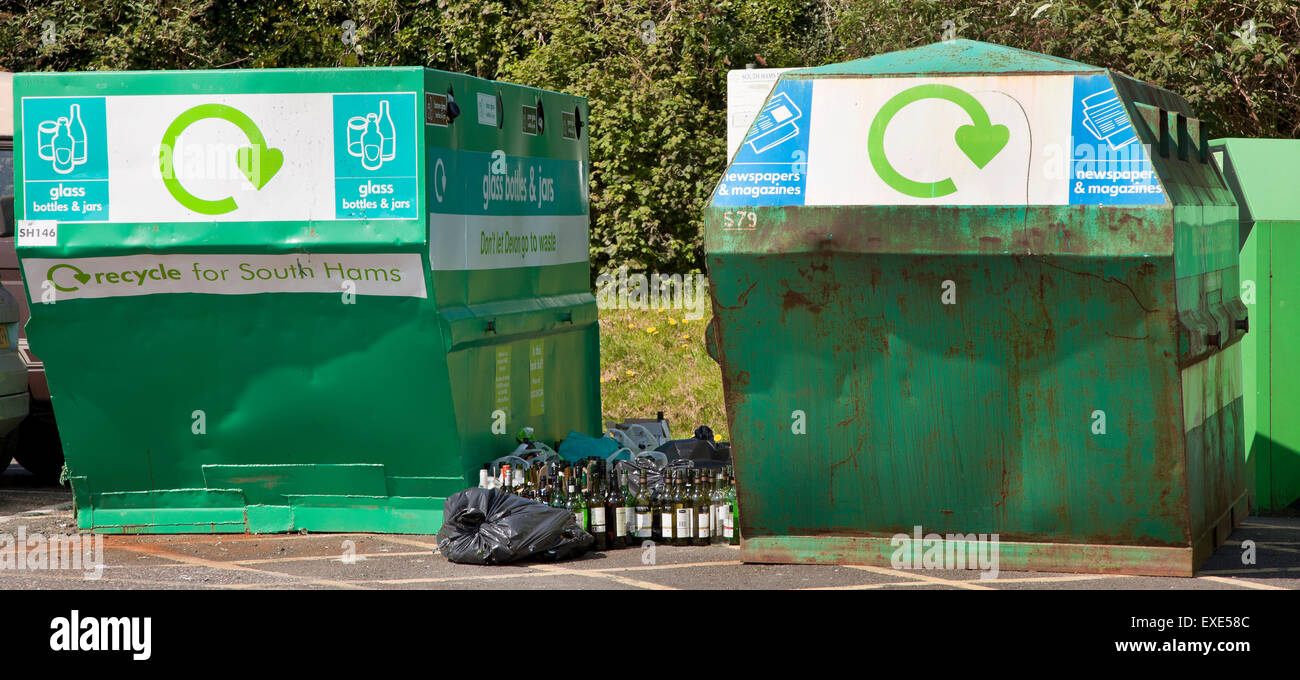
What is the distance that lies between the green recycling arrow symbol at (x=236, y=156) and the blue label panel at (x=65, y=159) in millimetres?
341

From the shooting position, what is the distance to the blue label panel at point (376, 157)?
7484mm

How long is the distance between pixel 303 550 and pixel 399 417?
2.79 ft

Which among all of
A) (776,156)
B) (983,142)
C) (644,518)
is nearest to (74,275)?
(644,518)

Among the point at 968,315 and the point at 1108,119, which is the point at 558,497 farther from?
the point at 1108,119

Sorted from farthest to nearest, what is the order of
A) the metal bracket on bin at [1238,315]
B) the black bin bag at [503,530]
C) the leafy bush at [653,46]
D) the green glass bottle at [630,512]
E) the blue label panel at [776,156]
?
1. the leafy bush at [653,46]
2. the green glass bottle at [630,512]
3. the metal bracket on bin at [1238,315]
4. the black bin bag at [503,530]
5. the blue label panel at [776,156]

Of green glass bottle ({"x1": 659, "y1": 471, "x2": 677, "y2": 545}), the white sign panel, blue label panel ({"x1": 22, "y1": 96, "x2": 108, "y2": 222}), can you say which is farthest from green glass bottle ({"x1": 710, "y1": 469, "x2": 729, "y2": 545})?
the white sign panel

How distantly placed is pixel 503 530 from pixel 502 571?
22 centimetres

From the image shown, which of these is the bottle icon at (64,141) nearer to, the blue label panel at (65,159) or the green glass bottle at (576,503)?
the blue label panel at (65,159)

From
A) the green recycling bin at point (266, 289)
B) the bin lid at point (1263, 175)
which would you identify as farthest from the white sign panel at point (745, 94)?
the bin lid at point (1263, 175)

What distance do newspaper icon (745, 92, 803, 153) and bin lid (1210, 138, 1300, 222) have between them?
10.4 feet

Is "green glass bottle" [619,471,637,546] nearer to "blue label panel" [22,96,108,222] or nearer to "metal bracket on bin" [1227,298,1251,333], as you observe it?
"blue label panel" [22,96,108,222]

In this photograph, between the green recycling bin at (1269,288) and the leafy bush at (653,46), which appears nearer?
the green recycling bin at (1269,288)

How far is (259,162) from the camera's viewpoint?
7.61 meters
